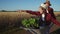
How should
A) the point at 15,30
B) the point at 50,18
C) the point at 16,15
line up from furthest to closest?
the point at 16,15 < the point at 15,30 < the point at 50,18

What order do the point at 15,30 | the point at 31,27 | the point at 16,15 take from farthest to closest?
the point at 16,15 → the point at 15,30 → the point at 31,27

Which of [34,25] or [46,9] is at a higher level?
[46,9]

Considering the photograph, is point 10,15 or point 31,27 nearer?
point 31,27

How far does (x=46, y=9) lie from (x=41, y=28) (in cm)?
35

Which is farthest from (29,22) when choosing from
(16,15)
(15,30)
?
(16,15)

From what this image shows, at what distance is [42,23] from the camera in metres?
4.17

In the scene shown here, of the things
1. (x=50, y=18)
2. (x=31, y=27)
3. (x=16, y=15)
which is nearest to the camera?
(x=50, y=18)

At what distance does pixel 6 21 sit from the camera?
6695mm

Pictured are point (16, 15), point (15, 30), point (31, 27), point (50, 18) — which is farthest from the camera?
point (16, 15)

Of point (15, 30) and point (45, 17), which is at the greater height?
point (45, 17)

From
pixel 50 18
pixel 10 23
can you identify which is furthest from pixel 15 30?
pixel 50 18

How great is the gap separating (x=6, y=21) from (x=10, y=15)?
0.20 metres

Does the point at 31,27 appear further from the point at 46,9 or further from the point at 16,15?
the point at 16,15

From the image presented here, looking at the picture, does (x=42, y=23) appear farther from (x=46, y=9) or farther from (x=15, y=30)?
(x=15, y=30)
